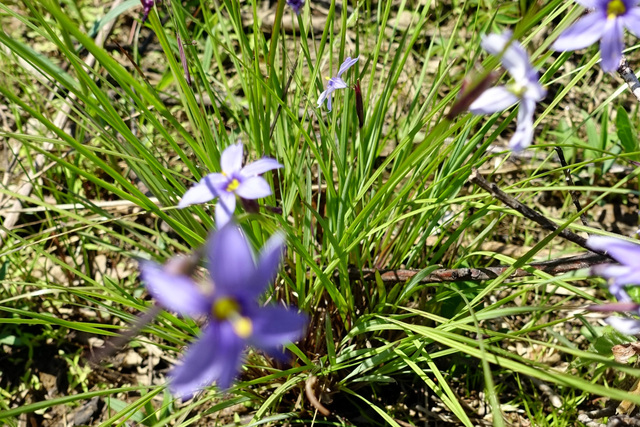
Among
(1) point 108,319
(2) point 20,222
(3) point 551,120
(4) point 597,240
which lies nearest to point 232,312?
(4) point 597,240

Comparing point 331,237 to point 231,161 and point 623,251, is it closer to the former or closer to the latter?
point 231,161

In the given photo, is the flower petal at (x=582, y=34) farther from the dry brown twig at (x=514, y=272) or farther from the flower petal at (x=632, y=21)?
the dry brown twig at (x=514, y=272)

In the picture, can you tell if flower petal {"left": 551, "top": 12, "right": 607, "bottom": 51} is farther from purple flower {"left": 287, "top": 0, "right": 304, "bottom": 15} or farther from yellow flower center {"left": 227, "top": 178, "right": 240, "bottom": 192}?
purple flower {"left": 287, "top": 0, "right": 304, "bottom": 15}

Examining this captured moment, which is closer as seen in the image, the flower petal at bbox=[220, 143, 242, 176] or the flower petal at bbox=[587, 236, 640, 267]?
the flower petal at bbox=[587, 236, 640, 267]

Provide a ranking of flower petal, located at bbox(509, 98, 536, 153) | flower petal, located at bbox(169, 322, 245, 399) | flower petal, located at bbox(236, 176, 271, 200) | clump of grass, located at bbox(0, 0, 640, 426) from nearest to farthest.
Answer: flower petal, located at bbox(169, 322, 245, 399) < flower petal, located at bbox(509, 98, 536, 153) < flower petal, located at bbox(236, 176, 271, 200) < clump of grass, located at bbox(0, 0, 640, 426)

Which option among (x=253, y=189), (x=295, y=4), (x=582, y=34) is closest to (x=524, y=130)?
(x=582, y=34)

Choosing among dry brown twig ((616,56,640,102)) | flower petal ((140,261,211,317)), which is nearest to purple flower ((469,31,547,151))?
flower petal ((140,261,211,317))
